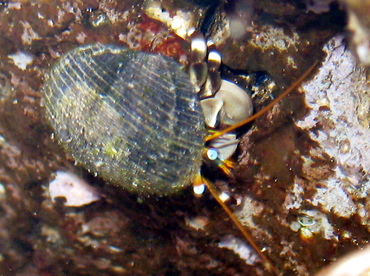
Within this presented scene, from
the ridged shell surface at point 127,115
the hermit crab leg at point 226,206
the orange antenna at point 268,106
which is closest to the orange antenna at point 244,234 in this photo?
the hermit crab leg at point 226,206

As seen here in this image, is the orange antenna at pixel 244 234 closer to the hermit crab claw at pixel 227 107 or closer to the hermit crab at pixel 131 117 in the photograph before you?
the hermit crab at pixel 131 117

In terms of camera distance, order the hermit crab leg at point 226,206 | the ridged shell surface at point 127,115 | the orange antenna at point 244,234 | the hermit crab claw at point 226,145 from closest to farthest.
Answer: the ridged shell surface at point 127,115
the hermit crab leg at point 226,206
the orange antenna at point 244,234
the hermit crab claw at point 226,145

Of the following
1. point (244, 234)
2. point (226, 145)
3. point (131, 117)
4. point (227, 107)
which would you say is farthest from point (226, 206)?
point (131, 117)

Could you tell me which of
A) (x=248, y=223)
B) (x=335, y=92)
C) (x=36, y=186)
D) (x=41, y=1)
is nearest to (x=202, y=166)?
(x=248, y=223)

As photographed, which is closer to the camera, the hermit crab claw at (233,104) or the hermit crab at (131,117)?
the hermit crab at (131,117)

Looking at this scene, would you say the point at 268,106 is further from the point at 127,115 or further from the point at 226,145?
the point at 127,115

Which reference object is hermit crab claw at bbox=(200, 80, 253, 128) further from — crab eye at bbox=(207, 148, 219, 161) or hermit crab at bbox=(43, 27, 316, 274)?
crab eye at bbox=(207, 148, 219, 161)

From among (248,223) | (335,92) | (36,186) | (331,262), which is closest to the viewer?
(335,92)

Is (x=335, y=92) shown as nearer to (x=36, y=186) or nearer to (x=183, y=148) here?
(x=183, y=148)
